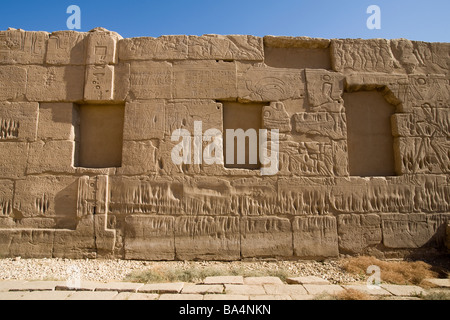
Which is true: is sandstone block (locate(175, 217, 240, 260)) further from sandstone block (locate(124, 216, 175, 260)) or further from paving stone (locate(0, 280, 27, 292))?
paving stone (locate(0, 280, 27, 292))

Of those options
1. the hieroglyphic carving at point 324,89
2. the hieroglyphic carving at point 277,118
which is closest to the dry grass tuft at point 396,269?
the hieroglyphic carving at point 277,118

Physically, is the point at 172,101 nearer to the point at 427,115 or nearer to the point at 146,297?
the point at 146,297

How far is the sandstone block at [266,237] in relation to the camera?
494cm

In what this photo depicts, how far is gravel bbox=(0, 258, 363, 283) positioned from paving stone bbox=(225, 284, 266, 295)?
1.03 meters

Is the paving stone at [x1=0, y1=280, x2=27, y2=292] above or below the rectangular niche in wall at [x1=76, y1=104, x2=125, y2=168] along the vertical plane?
below

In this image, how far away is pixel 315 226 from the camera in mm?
5039

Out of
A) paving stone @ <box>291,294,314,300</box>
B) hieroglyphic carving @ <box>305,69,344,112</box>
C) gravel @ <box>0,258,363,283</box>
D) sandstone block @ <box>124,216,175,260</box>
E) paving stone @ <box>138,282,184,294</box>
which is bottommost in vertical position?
gravel @ <box>0,258,363,283</box>

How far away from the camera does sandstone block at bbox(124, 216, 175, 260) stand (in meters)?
4.94

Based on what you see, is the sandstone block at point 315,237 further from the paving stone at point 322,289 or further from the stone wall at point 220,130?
the paving stone at point 322,289

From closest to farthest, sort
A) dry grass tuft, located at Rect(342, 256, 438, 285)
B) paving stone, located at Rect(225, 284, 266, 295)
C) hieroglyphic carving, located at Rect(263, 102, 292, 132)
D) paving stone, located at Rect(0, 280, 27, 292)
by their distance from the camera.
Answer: paving stone, located at Rect(225, 284, 266, 295), paving stone, located at Rect(0, 280, 27, 292), dry grass tuft, located at Rect(342, 256, 438, 285), hieroglyphic carving, located at Rect(263, 102, 292, 132)

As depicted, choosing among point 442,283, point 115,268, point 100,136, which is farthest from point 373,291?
point 100,136

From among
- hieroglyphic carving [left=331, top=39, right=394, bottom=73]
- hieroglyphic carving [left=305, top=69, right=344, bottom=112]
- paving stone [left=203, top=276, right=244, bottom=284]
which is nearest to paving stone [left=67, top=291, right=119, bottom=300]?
paving stone [left=203, top=276, right=244, bottom=284]

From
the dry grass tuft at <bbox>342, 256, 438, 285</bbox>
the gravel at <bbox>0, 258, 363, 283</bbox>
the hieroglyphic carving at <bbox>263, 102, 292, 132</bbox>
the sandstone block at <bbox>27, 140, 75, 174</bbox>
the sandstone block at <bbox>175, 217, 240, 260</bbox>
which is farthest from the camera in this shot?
the hieroglyphic carving at <bbox>263, 102, 292, 132</bbox>

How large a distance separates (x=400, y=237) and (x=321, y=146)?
2021 mm
